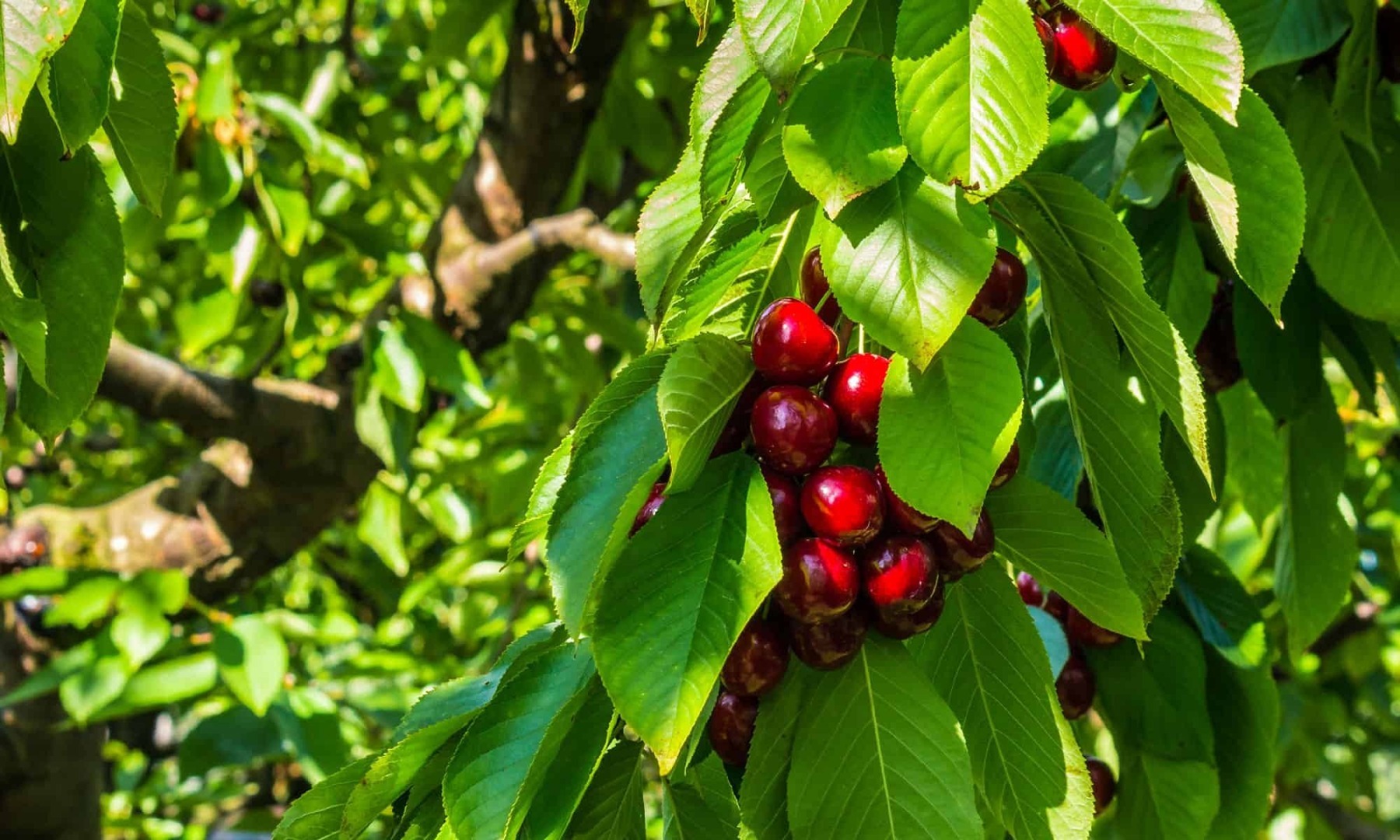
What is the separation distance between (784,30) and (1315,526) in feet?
2.80

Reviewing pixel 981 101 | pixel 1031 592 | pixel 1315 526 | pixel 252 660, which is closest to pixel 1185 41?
pixel 981 101

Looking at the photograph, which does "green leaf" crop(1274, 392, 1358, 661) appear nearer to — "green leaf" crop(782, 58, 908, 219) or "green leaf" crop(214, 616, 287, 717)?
"green leaf" crop(782, 58, 908, 219)

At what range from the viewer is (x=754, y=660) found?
0.64 m

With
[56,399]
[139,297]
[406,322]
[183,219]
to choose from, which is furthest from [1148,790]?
[139,297]

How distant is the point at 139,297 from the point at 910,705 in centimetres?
353

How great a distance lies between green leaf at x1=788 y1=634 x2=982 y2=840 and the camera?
0.61 meters

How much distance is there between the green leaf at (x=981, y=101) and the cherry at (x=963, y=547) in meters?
0.18

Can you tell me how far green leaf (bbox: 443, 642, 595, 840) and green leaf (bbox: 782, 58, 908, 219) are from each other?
0.25 metres

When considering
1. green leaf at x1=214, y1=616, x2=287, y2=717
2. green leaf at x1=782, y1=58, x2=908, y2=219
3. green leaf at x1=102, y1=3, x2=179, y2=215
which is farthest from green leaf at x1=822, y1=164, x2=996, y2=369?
green leaf at x1=214, y1=616, x2=287, y2=717

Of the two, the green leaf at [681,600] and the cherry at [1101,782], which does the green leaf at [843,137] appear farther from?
the cherry at [1101,782]

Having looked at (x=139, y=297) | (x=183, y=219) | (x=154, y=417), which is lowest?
(x=139, y=297)

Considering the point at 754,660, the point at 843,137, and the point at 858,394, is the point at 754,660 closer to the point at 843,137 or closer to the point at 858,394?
the point at 858,394

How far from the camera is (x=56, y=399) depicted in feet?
2.63

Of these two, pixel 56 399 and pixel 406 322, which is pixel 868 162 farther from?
pixel 406 322
